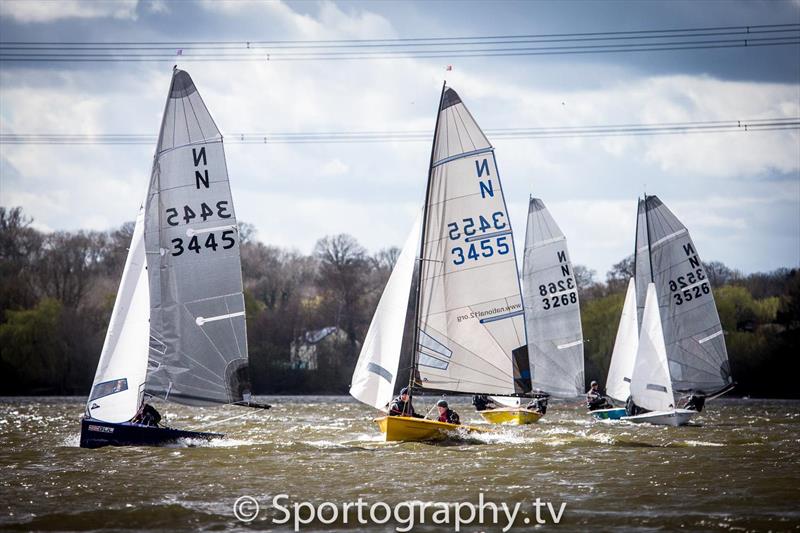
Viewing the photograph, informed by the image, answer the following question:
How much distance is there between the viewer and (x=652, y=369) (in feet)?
112

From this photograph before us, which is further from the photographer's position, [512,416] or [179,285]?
[512,416]

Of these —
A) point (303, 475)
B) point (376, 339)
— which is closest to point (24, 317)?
point (376, 339)

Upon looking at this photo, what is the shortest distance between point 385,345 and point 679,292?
54.1 ft

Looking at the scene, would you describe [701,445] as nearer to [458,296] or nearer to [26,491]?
[458,296]

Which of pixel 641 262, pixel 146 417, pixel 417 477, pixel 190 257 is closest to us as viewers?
pixel 417 477

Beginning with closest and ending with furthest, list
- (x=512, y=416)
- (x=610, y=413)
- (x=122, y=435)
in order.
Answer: (x=122, y=435) → (x=512, y=416) → (x=610, y=413)

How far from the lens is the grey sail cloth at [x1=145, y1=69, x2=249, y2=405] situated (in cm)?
2544

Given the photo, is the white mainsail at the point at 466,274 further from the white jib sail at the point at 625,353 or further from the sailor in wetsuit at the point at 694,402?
the white jib sail at the point at 625,353

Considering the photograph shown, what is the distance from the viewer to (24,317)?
6656cm

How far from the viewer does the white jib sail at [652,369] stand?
34125mm

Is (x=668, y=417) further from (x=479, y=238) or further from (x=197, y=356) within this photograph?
(x=197, y=356)

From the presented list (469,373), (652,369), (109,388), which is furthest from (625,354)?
(109,388)

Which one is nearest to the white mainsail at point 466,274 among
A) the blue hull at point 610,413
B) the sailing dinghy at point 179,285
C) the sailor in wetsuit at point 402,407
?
the sailor in wetsuit at point 402,407

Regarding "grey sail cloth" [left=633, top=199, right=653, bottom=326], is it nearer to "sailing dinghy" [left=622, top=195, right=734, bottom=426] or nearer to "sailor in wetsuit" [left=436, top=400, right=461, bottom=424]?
"sailing dinghy" [left=622, top=195, right=734, bottom=426]
